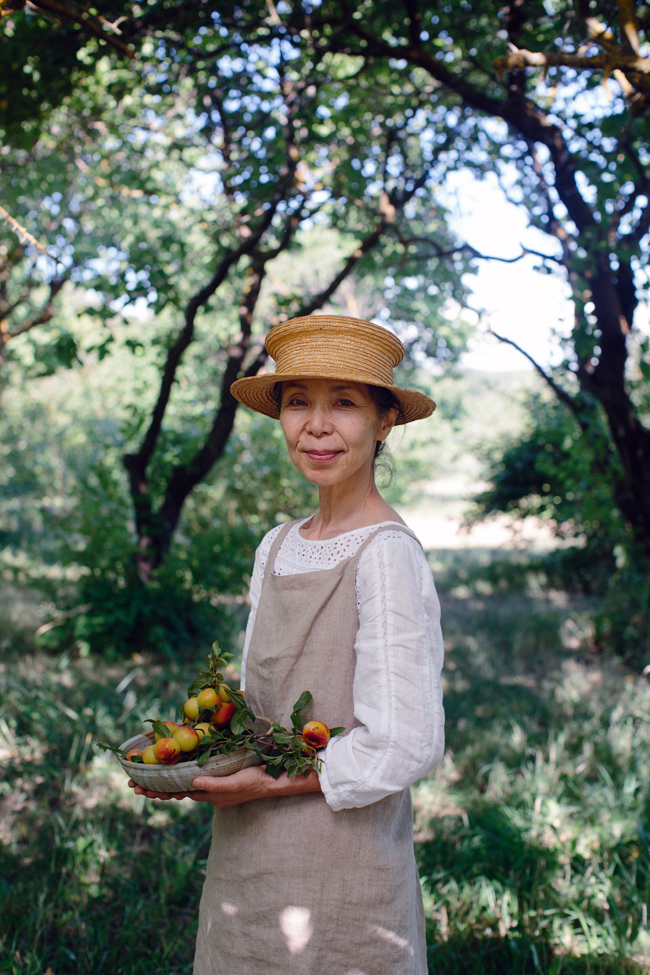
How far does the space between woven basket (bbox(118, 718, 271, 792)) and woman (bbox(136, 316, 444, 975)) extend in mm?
27

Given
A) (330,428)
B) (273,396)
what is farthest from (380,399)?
(273,396)

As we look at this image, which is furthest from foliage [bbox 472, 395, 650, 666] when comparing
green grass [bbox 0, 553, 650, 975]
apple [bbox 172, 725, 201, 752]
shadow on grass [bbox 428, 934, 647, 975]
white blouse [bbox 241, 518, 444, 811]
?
apple [bbox 172, 725, 201, 752]

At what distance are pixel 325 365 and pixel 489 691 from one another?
406 centimetres

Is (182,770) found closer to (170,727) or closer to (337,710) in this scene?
(170,727)

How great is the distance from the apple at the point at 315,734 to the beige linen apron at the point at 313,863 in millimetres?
81

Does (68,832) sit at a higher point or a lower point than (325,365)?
lower

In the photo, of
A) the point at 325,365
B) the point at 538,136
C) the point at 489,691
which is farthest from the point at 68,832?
the point at 538,136

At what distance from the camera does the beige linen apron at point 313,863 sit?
55.2 inches

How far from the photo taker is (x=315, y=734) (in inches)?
54.2

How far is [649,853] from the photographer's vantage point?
280 cm

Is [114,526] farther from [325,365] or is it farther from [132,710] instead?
[325,365]

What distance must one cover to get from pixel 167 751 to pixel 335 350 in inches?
37.2

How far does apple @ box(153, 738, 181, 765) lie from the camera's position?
138 cm

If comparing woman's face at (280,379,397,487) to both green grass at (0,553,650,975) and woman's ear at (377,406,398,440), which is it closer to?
woman's ear at (377,406,398,440)
